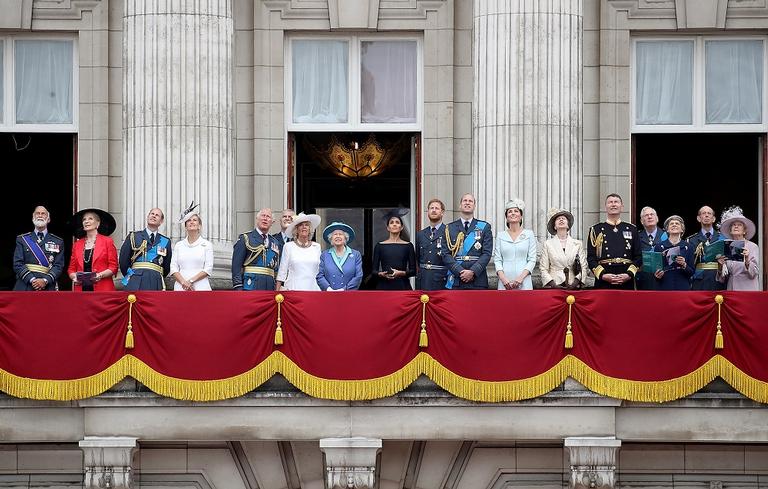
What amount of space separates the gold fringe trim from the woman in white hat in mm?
1784

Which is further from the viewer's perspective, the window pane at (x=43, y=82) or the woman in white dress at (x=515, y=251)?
the window pane at (x=43, y=82)

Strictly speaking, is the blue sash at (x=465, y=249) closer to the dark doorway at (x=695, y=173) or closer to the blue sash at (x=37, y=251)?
the dark doorway at (x=695, y=173)

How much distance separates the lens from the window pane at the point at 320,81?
30.4m

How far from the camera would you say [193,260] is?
25.9m

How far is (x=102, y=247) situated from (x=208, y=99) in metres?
3.45

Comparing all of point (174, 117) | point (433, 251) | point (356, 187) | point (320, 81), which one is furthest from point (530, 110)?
point (174, 117)

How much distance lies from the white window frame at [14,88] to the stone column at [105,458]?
7.60 m

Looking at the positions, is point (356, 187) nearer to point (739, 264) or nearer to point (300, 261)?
point (300, 261)

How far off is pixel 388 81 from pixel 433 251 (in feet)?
17.4

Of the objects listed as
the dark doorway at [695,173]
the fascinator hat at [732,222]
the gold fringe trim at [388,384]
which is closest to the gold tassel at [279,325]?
the gold fringe trim at [388,384]

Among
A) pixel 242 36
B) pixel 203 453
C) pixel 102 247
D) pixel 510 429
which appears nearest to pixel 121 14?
pixel 242 36

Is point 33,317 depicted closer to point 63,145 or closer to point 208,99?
point 208,99

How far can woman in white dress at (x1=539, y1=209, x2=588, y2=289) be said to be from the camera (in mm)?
25766

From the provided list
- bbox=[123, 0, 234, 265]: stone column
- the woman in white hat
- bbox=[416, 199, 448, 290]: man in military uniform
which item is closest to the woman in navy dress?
the woman in white hat
